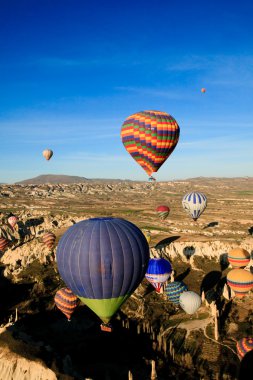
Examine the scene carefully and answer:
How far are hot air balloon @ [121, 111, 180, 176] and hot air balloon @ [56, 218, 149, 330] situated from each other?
15.8 metres

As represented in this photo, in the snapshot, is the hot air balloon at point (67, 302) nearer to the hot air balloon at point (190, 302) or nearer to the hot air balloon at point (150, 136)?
the hot air balloon at point (190, 302)

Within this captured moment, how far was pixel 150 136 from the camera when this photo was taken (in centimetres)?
3600

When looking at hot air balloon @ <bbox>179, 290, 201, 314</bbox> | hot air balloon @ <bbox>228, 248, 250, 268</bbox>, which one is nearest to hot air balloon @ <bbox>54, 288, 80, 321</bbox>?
hot air balloon @ <bbox>179, 290, 201, 314</bbox>

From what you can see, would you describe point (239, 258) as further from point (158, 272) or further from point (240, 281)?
point (158, 272)

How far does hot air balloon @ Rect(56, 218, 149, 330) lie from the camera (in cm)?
2133

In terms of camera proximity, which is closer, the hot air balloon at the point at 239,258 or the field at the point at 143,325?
the field at the point at 143,325

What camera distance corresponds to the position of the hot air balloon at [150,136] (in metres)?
35.9

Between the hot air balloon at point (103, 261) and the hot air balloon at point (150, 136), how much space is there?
15753 mm

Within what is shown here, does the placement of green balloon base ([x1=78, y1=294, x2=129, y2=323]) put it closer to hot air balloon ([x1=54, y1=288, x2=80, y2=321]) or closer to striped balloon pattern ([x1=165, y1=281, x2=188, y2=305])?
hot air balloon ([x1=54, y1=288, x2=80, y2=321])

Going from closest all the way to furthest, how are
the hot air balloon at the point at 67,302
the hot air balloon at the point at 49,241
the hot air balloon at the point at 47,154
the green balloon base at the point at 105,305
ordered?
the green balloon base at the point at 105,305
the hot air balloon at the point at 67,302
the hot air balloon at the point at 49,241
the hot air balloon at the point at 47,154

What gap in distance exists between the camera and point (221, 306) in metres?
35.1

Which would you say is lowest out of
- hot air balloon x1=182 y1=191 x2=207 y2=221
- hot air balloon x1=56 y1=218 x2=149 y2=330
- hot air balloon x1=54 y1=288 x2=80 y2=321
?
hot air balloon x1=54 y1=288 x2=80 y2=321

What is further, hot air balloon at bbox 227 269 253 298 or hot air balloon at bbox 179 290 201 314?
hot air balloon at bbox 227 269 253 298

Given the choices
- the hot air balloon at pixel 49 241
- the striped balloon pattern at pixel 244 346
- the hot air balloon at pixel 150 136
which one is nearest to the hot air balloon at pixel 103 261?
the striped balloon pattern at pixel 244 346
